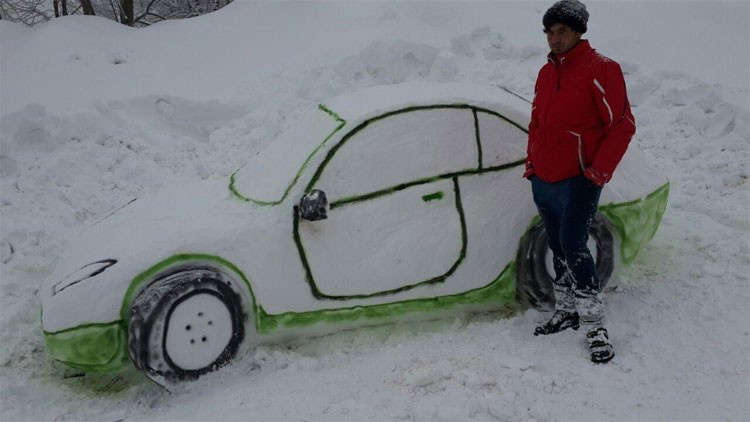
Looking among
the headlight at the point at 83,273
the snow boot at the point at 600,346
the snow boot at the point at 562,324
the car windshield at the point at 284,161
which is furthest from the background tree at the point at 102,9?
the snow boot at the point at 600,346

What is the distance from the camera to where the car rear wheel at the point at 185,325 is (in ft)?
10.9

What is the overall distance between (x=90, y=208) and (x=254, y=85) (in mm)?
2774

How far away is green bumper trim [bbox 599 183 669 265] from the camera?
398 cm

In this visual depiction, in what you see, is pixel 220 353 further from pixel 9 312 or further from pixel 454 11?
pixel 454 11

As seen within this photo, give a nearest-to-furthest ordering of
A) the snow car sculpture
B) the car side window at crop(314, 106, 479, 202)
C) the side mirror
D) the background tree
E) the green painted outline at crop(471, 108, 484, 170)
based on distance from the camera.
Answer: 1. the snow car sculpture
2. the side mirror
3. the car side window at crop(314, 106, 479, 202)
4. the green painted outline at crop(471, 108, 484, 170)
5. the background tree

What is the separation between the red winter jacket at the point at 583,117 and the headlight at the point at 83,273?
241 cm

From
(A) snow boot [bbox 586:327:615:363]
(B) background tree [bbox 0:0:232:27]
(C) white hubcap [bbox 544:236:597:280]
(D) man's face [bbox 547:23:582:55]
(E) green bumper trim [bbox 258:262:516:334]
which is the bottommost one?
(A) snow boot [bbox 586:327:615:363]

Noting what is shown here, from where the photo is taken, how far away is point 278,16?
9.96m

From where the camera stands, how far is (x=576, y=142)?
331 cm

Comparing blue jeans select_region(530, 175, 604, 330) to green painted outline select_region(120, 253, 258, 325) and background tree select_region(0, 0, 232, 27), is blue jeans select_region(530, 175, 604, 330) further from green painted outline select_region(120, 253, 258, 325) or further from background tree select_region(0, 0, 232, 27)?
background tree select_region(0, 0, 232, 27)

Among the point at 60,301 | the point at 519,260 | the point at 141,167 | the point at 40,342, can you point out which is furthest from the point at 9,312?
the point at 519,260

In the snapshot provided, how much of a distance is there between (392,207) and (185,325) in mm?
1303

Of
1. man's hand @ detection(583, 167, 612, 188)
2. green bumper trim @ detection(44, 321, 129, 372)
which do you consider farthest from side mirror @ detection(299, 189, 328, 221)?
man's hand @ detection(583, 167, 612, 188)

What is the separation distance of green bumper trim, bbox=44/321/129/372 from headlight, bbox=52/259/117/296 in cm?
25
